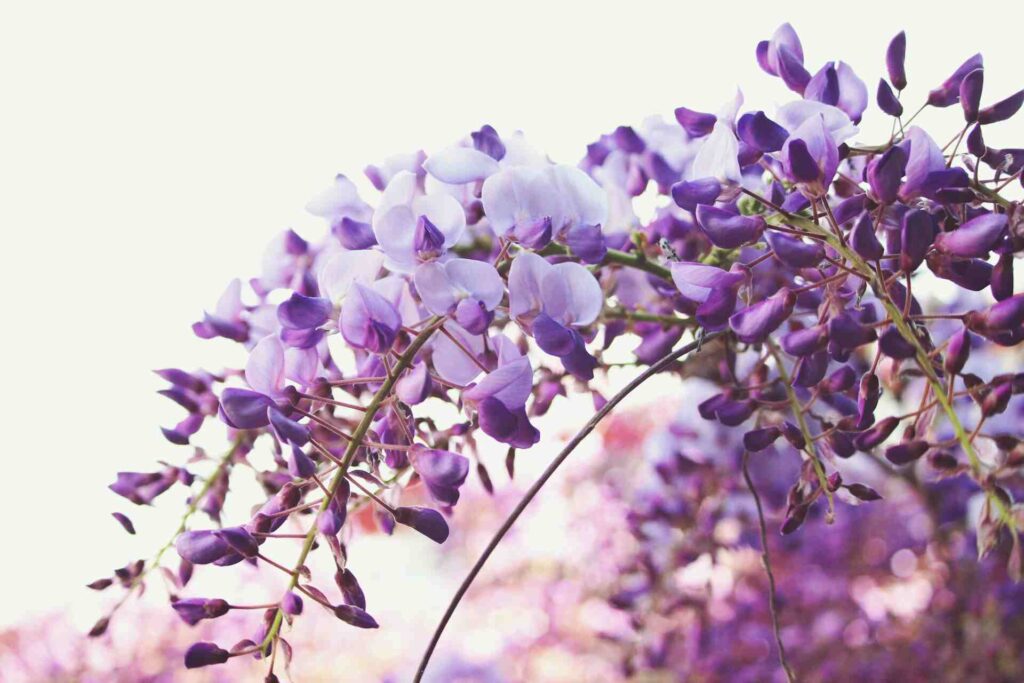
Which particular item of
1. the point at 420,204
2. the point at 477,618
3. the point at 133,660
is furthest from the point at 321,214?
the point at 477,618

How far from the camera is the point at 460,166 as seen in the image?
0.44m

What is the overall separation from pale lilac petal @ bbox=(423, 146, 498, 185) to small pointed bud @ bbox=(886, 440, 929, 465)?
223 mm

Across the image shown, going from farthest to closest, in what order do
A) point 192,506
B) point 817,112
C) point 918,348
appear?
1. point 192,506
2. point 817,112
3. point 918,348

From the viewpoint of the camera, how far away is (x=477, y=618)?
2039mm

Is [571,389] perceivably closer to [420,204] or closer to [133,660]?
[420,204]

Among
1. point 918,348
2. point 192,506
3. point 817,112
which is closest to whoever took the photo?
point 918,348

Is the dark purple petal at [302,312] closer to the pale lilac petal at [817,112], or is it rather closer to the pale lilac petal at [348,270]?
the pale lilac petal at [348,270]

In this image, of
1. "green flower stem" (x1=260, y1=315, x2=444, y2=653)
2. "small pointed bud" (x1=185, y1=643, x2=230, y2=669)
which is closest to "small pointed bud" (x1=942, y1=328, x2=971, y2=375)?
"green flower stem" (x1=260, y1=315, x2=444, y2=653)

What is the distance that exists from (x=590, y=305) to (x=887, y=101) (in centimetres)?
19

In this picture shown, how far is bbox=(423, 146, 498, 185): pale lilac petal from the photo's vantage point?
1.43ft

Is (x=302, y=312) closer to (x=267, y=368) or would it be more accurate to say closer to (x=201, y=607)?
(x=267, y=368)

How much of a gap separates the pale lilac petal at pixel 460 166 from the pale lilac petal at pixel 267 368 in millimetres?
111

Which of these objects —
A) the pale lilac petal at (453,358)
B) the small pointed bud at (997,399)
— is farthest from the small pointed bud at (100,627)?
the small pointed bud at (997,399)

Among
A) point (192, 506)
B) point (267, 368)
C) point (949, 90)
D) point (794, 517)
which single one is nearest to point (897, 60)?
point (949, 90)
